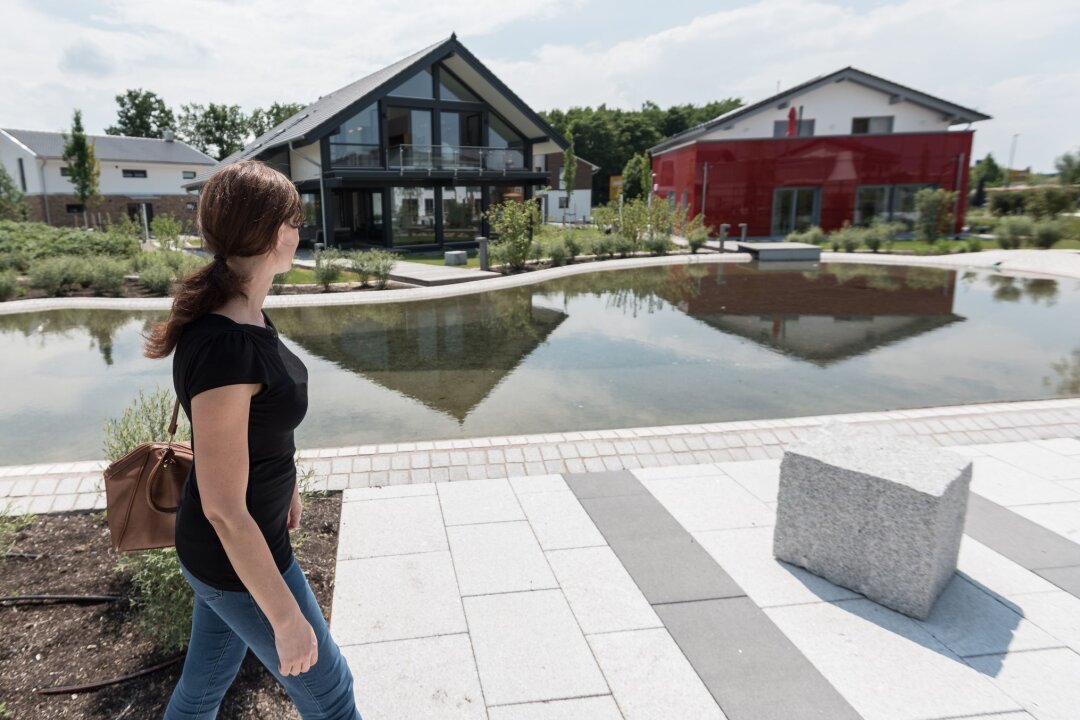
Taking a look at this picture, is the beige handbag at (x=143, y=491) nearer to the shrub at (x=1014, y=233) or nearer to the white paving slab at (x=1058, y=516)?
the white paving slab at (x=1058, y=516)

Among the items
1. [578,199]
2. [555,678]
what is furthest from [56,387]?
[578,199]

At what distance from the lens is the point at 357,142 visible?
22844mm

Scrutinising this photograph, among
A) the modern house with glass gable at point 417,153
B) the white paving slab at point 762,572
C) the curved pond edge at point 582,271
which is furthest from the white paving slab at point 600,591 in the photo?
the modern house with glass gable at point 417,153

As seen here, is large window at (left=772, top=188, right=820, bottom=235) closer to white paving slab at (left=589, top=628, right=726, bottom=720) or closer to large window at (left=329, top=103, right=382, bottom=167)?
large window at (left=329, top=103, right=382, bottom=167)

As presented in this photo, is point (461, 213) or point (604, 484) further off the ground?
point (461, 213)

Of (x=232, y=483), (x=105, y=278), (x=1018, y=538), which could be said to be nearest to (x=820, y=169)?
(x=105, y=278)

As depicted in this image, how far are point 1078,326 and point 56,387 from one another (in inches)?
589

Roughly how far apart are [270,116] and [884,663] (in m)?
75.3

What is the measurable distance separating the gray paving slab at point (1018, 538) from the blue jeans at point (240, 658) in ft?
12.3

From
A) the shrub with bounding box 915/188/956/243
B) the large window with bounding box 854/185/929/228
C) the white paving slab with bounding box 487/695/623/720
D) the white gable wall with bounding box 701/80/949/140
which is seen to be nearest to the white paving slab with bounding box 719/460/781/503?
the white paving slab with bounding box 487/695/623/720

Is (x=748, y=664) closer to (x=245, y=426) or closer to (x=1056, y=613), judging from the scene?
(x=1056, y=613)

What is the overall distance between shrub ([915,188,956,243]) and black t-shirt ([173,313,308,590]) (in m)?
29.5

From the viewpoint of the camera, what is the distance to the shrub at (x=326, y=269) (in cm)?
1544

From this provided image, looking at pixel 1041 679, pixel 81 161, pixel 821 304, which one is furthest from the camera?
pixel 81 161
